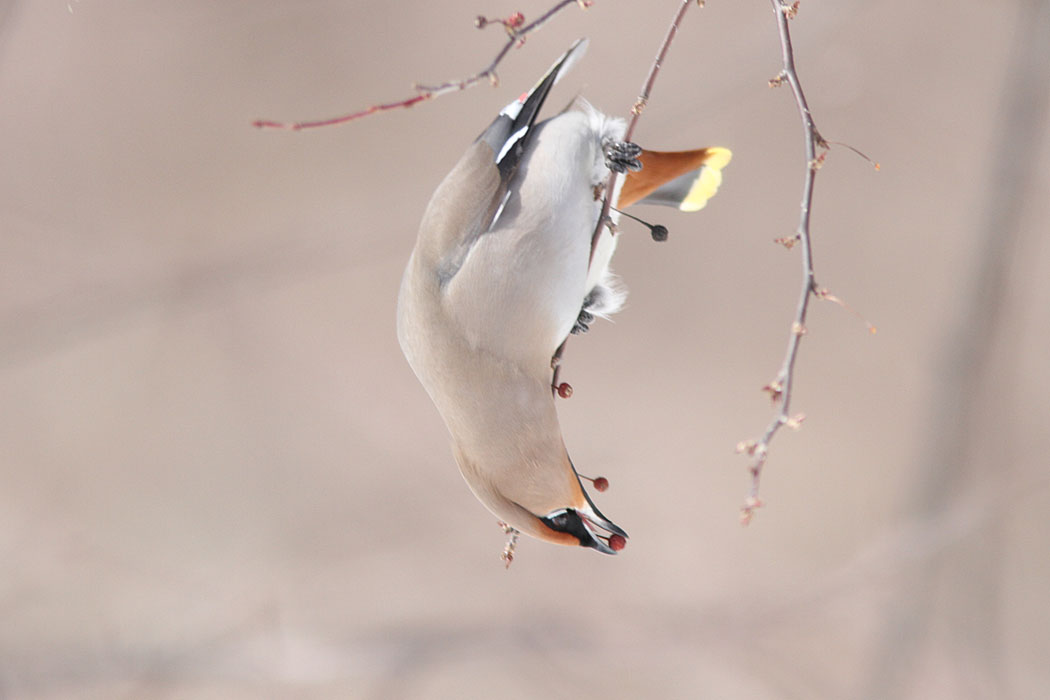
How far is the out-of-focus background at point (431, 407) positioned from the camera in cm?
253

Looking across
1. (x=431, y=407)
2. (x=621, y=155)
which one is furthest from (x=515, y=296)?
(x=431, y=407)

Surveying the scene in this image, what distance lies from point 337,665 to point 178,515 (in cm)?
68

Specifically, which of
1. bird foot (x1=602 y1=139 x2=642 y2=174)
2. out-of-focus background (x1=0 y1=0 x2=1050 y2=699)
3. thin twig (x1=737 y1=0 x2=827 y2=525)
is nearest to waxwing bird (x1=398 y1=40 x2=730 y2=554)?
bird foot (x1=602 y1=139 x2=642 y2=174)

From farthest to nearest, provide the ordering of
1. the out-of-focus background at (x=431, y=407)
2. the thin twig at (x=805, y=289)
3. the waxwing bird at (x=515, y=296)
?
the out-of-focus background at (x=431, y=407) < the waxwing bird at (x=515, y=296) < the thin twig at (x=805, y=289)

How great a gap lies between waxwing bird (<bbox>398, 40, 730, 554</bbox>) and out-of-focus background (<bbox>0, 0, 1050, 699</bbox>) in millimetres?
1258

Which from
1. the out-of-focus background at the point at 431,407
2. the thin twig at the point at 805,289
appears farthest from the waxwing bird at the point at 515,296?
the out-of-focus background at the point at 431,407

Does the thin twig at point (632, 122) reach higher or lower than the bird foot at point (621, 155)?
lower

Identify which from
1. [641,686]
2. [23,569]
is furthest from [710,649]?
[23,569]

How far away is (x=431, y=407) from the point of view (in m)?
2.83

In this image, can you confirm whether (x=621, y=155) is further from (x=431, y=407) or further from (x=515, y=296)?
(x=431, y=407)

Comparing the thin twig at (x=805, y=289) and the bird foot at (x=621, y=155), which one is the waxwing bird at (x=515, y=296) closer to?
the bird foot at (x=621, y=155)

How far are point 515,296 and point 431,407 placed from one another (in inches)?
68.8

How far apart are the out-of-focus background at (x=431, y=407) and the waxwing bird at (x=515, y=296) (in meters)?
1.26

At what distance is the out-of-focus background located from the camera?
2529mm
